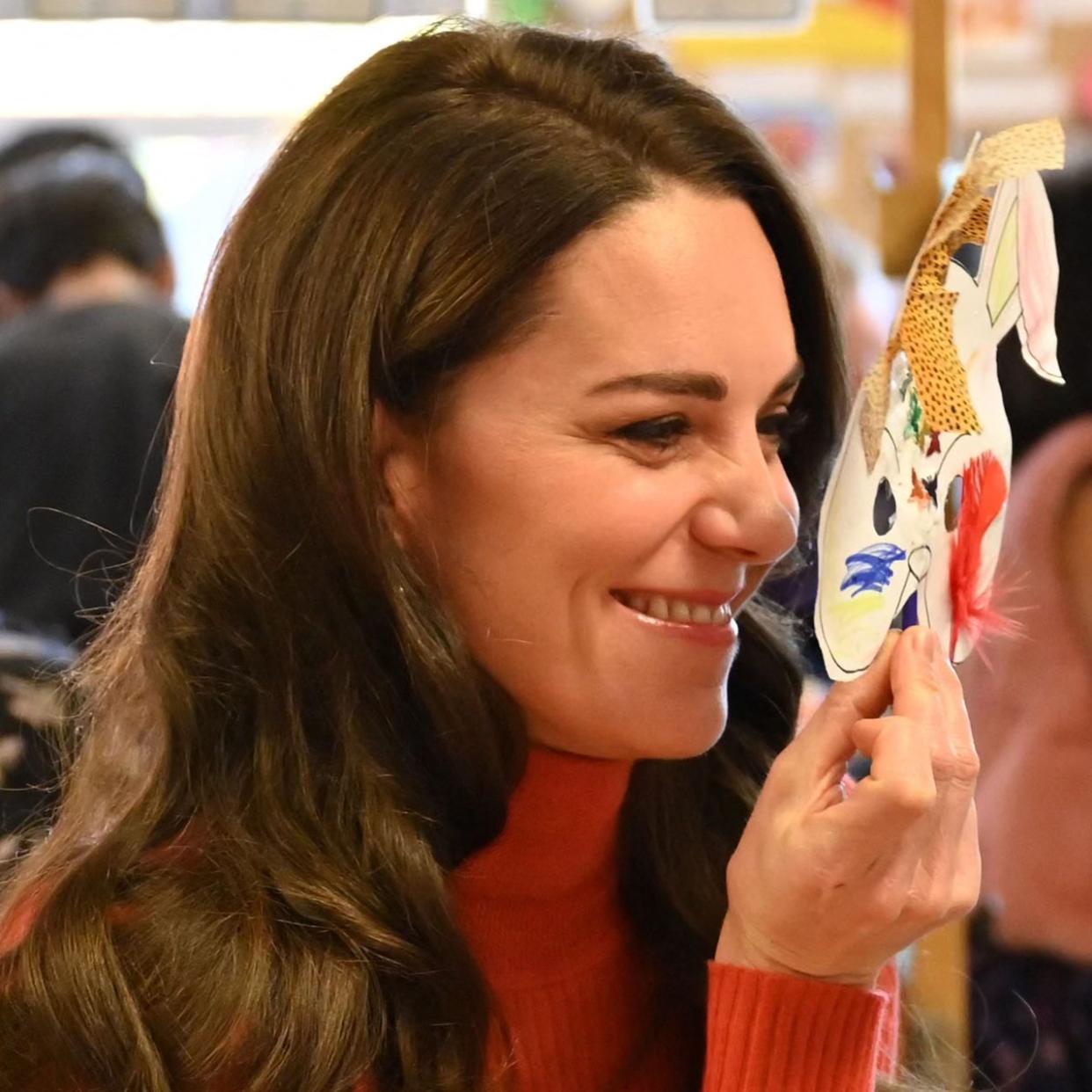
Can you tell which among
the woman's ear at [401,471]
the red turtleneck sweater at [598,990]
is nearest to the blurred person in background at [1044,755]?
the red turtleneck sweater at [598,990]

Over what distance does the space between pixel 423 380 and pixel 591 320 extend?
112 millimetres

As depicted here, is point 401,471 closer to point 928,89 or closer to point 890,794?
point 890,794

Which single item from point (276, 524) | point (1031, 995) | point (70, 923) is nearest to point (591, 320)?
point (276, 524)

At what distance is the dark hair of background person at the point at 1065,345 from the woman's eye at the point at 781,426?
0.44m

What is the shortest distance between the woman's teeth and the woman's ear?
0.14m

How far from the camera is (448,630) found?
109cm

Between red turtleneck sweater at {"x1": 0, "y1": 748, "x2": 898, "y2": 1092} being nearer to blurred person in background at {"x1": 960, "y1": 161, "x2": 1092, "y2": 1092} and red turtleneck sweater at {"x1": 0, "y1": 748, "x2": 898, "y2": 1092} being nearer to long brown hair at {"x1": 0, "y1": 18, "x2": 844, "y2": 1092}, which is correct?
long brown hair at {"x1": 0, "y1": 18, "x2": 844, "y2": 1092}

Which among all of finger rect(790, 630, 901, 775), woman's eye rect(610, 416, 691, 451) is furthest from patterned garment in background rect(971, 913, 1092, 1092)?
woman's eye rect(610, 416, 691, 451)

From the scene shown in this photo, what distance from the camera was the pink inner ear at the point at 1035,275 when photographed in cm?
102

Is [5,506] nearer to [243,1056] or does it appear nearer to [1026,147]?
[243,1056]

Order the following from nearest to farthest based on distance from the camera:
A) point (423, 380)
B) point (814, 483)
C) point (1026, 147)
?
1. point (1026, 147)
2. point (423, 380)
3. point (814, 483)

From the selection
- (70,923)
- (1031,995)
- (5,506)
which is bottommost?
(1031,995)

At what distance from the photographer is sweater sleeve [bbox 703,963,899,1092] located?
41.6 inches

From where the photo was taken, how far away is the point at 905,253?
5.00 feet
